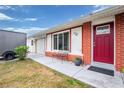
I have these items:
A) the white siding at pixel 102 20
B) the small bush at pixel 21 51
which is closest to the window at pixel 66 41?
the white siding at pixel 102 20

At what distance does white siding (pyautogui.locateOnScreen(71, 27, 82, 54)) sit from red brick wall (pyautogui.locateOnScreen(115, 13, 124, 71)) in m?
2.86

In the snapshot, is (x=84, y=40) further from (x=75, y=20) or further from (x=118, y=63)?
(x=118, y=63)

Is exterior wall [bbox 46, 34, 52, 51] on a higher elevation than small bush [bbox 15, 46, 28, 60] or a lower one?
higher

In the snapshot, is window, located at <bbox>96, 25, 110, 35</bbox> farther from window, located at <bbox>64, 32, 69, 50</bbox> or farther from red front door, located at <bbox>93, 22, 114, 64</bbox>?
window, located at <bbox>64, 32, 69, 50</bbox>

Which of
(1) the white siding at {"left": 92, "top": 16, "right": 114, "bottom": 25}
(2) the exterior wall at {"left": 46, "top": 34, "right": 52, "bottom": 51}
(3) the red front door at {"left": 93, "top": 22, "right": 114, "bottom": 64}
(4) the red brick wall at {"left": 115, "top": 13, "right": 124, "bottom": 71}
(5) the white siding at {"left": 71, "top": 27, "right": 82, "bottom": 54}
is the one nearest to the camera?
(4) the red brick wall at {"left": 115, "top": 13, "right": 124, "bottom": 71}

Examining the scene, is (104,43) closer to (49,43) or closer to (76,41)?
(76,41)

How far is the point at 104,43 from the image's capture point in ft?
20.8

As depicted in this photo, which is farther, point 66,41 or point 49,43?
point 49,43

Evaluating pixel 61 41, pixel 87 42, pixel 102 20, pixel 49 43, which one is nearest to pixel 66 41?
pixel 61 41

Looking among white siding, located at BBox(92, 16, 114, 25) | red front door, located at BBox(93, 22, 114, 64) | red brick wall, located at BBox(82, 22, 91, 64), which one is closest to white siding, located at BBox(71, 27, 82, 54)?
red brick wall, located at BBox(82, 22, 91, 64)

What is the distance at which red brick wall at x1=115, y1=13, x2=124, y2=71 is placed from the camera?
530cm

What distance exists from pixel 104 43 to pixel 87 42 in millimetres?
1137
